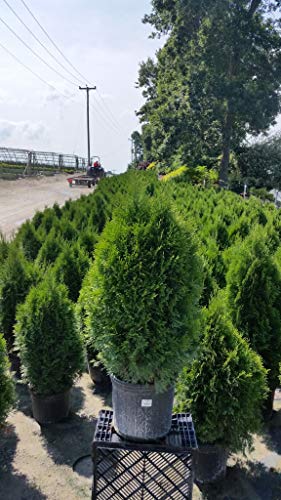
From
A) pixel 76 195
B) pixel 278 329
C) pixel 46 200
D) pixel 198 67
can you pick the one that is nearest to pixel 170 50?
pixel 198 67

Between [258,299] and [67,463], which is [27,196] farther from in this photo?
[67,463]

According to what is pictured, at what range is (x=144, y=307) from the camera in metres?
2.37

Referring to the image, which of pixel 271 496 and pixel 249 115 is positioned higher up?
pixel 249 115

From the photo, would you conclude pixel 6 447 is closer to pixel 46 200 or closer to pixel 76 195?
pixel 46 200

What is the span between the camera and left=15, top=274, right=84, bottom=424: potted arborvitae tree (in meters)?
3.83

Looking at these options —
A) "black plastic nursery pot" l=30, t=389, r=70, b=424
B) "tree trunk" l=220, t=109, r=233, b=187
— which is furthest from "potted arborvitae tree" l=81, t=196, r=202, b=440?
"tree trunk" l=220, t=109, r=233, b=187

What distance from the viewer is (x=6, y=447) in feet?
12.2

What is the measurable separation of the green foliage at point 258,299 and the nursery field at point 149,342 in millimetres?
11

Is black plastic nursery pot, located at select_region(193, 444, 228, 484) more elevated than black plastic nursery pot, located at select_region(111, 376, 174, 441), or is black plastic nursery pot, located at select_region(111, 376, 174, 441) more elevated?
black plastic nursery pot, located at select_region(111, 376, 174, 441)

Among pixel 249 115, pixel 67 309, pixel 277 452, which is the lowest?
pixel 277 452

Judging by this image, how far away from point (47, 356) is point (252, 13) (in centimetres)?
2261

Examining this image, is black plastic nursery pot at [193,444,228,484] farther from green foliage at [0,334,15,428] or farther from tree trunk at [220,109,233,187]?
tree trunk at [220,109,233,187]

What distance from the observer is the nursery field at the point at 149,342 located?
95.0 inches

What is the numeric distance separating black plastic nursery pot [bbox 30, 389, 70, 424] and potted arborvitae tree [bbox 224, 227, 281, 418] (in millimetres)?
1872
